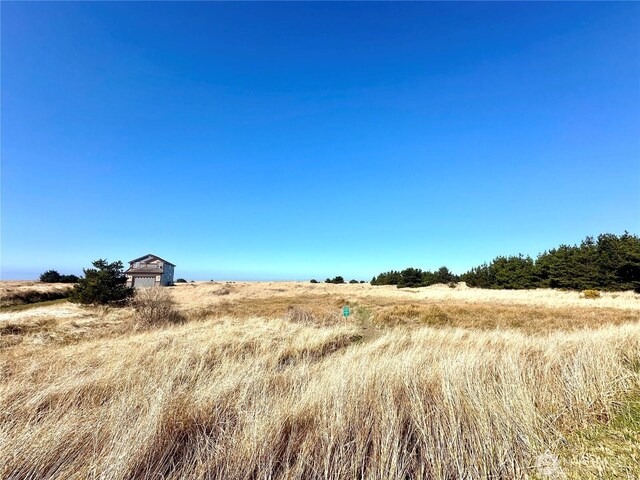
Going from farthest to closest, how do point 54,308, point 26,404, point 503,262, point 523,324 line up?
1. point 503,262
2. point 54,308
3. point 523,324
4. point 26,404

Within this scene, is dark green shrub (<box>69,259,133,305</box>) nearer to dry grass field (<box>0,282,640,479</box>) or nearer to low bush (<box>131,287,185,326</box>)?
low bush (<box>131,287,185,326</box>)

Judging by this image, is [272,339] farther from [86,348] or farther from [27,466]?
[27,466]

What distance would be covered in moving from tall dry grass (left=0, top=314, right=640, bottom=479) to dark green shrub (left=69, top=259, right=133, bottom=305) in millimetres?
17439

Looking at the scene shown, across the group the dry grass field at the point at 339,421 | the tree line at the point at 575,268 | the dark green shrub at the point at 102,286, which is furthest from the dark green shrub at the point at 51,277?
the tree line at the point at 575,268

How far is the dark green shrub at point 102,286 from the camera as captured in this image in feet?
66.6

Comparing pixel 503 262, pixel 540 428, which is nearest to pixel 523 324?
pixel 540 428

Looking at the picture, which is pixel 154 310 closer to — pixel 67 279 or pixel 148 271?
pixel 148 271

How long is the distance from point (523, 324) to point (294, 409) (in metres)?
16.6

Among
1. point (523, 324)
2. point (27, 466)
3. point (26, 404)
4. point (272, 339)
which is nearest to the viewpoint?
point (27, 466)

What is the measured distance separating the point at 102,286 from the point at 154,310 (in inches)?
329

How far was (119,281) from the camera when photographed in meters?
21.6

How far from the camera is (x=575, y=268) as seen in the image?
43.6 m

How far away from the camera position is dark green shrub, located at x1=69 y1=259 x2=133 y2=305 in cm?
2030

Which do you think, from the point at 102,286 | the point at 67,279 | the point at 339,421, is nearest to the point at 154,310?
the point at 102,286
